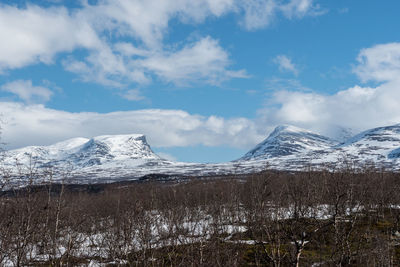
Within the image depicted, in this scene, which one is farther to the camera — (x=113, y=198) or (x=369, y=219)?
(x=113, y=198)

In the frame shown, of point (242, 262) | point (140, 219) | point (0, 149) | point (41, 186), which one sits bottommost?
point (242, 262)

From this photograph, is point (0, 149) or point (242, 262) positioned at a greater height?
point (0, 149)

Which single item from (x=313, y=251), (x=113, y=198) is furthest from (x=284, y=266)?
(x=113, y=198)

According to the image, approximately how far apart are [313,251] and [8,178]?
48.2 m

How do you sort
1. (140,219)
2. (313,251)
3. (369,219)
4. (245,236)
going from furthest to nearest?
1. (369,219)
2. (245,236)
3. (313,251)
4. (140,219)

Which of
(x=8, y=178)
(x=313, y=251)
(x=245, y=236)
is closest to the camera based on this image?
(x=8, y=178)

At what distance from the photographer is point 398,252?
175ft

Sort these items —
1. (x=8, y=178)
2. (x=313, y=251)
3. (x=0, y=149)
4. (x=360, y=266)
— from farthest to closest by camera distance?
1. (x=313, y=251)
2. (x=360, y=266)
3. (x=8, y=178)
4. (x=0, y=149)

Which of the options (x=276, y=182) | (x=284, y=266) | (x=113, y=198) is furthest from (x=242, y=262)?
(x=113, y=198)

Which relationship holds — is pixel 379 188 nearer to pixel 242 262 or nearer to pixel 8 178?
pixel 242 262

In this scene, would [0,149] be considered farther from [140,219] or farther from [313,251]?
[313,251]

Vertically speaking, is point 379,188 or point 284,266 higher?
point 379,188

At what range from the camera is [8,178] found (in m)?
25.6

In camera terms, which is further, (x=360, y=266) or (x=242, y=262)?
(x=242, y=262)
